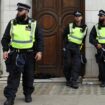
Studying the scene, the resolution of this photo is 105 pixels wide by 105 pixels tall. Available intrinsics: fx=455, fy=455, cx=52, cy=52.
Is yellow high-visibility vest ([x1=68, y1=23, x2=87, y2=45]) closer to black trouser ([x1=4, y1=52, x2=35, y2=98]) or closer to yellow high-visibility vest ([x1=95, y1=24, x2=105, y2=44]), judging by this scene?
yellow high-visibility vest ([x1=95, y1=24, x2=105, y2=44])

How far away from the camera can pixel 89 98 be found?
928cm

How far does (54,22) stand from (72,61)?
144 centimetres

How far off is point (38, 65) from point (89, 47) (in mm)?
1442

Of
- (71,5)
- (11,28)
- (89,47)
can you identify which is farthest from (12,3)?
(11,28)

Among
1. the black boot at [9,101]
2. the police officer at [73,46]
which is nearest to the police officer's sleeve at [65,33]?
the police officer at [73,46]

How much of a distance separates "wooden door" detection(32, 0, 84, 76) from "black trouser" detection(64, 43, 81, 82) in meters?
0.93

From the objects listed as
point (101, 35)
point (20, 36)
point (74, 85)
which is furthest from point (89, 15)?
point (20, 36)

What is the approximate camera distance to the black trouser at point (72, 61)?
35.7ft

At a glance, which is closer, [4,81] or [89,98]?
[89,98]

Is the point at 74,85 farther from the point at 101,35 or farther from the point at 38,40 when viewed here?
the point at 38,40

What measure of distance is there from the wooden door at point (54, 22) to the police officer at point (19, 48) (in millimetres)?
3059

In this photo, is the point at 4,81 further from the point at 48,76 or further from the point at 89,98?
the point at 89,98

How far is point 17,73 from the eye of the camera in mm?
8586

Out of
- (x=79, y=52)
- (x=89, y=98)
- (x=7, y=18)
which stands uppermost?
(x=7, y=18)
